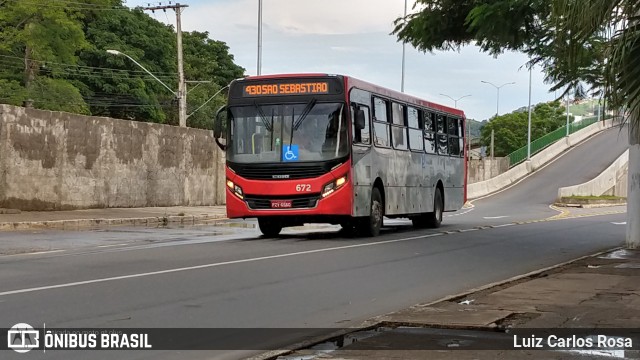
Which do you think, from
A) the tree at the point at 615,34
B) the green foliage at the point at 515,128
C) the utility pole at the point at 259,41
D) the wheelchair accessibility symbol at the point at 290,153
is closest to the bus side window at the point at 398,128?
the wheelchair accessibility symbol at the point at 290,153

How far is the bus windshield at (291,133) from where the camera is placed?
17.4 m

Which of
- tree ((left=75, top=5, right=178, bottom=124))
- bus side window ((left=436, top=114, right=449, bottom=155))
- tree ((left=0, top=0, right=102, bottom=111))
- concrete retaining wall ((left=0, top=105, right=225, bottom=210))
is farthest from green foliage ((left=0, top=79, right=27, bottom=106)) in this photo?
bus side window ((left=436, top=114, right=449, bottom=155))

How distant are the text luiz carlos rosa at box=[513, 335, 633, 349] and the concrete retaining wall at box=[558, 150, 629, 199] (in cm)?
4234

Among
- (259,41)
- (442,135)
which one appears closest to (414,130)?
(442,135)

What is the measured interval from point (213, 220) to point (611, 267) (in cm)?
1557

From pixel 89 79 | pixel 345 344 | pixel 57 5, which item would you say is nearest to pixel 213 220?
pixel 345 344

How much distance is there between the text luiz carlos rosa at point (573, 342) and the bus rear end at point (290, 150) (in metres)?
10.2

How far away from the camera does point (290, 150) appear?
17.4 m

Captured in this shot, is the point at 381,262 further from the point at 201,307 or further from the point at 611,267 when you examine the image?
the point at 201,307

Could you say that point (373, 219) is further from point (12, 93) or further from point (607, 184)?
point (607, 184)

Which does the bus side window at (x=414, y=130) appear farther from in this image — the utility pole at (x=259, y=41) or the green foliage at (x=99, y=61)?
the green foliage at (x=99, y=61)

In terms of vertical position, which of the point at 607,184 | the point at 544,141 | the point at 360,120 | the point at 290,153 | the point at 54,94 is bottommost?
the point at 607,184

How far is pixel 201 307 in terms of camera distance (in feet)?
29.1

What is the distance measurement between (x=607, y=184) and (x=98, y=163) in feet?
137
